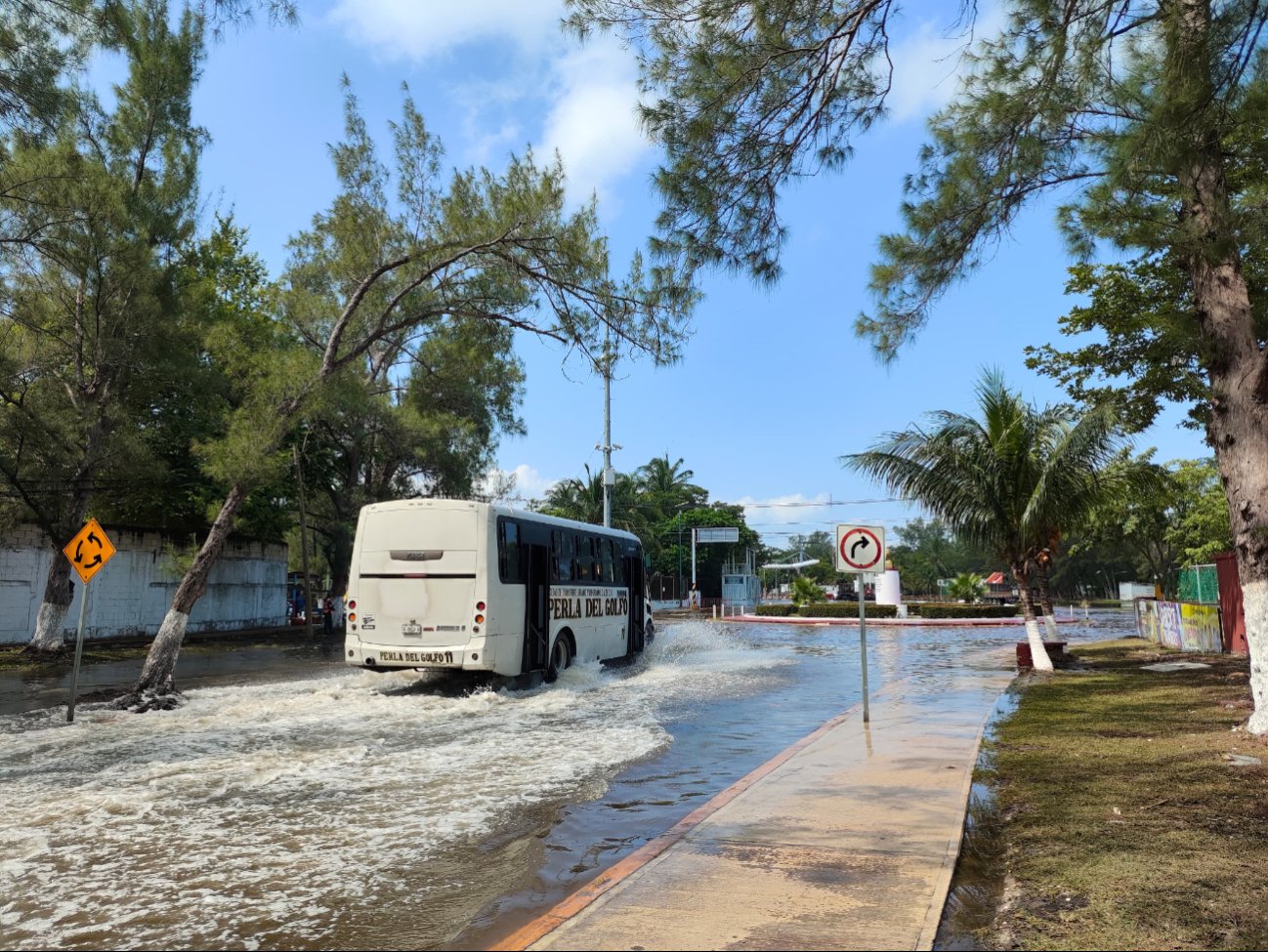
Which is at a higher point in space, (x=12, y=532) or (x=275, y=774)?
(x=12, y=532)

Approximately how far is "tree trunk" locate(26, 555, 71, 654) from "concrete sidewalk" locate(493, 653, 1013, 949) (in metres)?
20.9

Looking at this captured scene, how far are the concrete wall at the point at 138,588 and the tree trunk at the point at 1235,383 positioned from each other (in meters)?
21.1

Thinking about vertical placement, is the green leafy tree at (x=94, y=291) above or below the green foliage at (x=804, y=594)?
above

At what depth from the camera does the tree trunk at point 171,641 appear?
13398mm

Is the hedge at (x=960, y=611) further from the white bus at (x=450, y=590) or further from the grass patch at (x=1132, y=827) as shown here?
the grass patch at (x=1132, y=827)

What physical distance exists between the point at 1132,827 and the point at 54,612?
80.3 feet

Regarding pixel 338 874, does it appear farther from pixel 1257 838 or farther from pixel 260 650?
pixel 260 650

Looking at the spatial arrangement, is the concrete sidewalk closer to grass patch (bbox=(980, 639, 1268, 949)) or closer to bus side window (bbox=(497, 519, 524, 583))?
grass patch (bbox=(980, 639, 1268, 949))

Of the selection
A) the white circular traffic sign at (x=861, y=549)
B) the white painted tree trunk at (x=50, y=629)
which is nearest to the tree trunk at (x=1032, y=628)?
the white circular traffic sign at (x=861, y=549)

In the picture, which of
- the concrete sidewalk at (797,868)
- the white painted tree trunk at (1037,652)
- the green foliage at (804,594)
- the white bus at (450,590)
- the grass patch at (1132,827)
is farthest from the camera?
the green foliage at (804,594)

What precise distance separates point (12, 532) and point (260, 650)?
726 centimetres

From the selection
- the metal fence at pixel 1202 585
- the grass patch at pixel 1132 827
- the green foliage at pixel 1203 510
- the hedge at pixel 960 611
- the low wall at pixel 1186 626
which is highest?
the green foliage at pixel 1203 510

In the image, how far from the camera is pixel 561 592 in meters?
16.8

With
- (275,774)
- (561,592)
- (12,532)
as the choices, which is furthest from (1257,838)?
(12,532)
